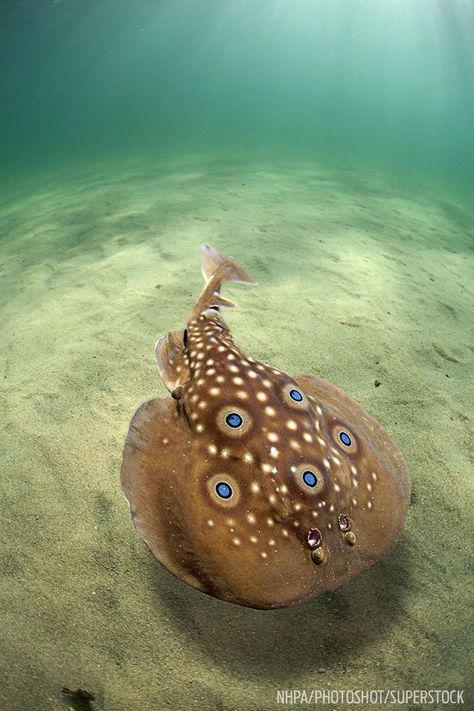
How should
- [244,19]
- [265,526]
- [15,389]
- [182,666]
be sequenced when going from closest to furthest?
1. [265,526]
2. [182,666]
3. [15,389]
4. [244,19]

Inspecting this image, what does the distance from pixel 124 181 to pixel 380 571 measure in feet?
54.4

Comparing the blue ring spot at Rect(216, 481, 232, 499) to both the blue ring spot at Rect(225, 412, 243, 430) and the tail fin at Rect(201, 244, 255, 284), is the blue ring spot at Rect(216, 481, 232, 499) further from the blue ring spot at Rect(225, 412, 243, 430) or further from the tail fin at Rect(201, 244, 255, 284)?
the tail fin at Rect(201, 244, 255, 284)

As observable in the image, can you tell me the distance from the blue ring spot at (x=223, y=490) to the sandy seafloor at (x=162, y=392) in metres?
0.98

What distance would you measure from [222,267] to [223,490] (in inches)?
105

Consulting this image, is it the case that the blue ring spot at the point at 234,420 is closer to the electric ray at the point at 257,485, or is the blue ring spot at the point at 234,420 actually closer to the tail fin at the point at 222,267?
the electric ray at the point at 257,485

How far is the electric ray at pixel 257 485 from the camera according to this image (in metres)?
1.97

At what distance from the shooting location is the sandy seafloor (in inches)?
91.9

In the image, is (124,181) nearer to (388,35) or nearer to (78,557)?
(78,557)

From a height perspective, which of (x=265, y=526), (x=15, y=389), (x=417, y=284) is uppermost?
(x=265, y=526)

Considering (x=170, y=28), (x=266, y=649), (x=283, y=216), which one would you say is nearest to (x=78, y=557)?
(x=266, y=649)

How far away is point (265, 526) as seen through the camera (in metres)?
2.07

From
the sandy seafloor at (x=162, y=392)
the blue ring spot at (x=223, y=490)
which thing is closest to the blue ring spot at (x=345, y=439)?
the blue ring spot at (x=223, y=490)

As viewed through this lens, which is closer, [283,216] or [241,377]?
[241,377]

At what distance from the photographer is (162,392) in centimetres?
416
